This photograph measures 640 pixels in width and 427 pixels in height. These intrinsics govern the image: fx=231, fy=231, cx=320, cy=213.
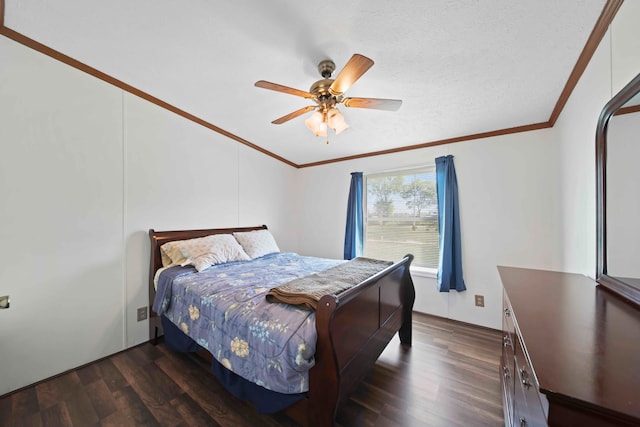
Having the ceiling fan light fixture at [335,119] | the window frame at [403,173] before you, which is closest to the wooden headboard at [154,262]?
the ceiling fan light fixture at [335,119]

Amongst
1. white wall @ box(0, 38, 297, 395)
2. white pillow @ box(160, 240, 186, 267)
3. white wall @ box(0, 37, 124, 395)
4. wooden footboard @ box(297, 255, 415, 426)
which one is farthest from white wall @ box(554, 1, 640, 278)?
white wall @ box(0, 37, 124, 395)

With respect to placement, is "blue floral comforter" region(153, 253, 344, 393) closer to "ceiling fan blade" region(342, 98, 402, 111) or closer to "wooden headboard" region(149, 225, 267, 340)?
"wooden headboard" region(149, 225, 267, 340)

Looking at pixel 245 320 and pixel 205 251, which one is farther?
pixel 205 251

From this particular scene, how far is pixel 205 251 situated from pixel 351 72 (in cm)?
220

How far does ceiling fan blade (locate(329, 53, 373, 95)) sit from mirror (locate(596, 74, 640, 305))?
1.23 metres

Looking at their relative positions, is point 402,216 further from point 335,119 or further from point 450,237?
point 335,119

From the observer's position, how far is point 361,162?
367 cm

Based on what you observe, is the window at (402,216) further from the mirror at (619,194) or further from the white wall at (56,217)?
the white wall at (56,217)

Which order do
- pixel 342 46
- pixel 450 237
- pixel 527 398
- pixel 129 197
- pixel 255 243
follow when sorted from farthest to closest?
pixel 255 243 → pixel 450 237 → pixel 129 197 → pixel 342 46 → pixel 527 398

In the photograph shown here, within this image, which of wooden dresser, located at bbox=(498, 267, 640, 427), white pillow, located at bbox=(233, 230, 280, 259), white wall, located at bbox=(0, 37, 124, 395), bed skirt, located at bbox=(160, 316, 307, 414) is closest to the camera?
wooden dresser, located at bbox=(498, 267, 640, 427)

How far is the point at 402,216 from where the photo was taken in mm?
3373

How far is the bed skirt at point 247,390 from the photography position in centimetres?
130

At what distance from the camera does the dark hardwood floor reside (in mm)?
1496

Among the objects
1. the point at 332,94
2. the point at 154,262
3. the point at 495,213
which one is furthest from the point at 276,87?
the point at 495,213
